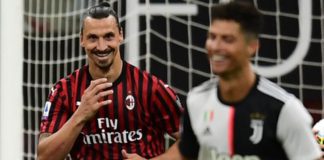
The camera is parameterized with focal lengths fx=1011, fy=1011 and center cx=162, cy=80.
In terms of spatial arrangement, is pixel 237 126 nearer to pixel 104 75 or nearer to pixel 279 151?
pixel 279 151

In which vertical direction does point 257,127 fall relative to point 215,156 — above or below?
above

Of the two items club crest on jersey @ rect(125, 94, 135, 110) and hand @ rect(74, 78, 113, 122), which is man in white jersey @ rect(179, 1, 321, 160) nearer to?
hand @ rect(74, 78, 113, 122)

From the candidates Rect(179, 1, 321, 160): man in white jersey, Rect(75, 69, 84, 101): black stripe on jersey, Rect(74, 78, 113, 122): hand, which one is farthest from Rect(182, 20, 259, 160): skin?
Rect(75, 69, 84, 101): black stripe on jersey

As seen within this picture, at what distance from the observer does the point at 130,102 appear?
15.8ft

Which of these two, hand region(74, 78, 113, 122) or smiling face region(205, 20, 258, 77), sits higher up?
smiling face region(205, 20, 258, 77)

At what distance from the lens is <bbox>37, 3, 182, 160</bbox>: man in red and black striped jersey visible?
15.4ft

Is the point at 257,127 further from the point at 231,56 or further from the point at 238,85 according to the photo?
the point at 231,56

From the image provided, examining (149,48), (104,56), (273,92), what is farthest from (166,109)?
(149,48)

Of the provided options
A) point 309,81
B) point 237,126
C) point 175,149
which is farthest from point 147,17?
point 237,126

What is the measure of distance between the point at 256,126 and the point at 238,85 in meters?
0.17

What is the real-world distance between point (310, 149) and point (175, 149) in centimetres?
71

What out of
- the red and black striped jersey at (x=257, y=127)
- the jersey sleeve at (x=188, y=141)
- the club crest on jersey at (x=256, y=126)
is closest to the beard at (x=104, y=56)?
the jersey sleeve at (x=188, y=141)

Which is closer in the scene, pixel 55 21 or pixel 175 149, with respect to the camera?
pixel 175 149

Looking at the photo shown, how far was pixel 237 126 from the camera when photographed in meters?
3.65
